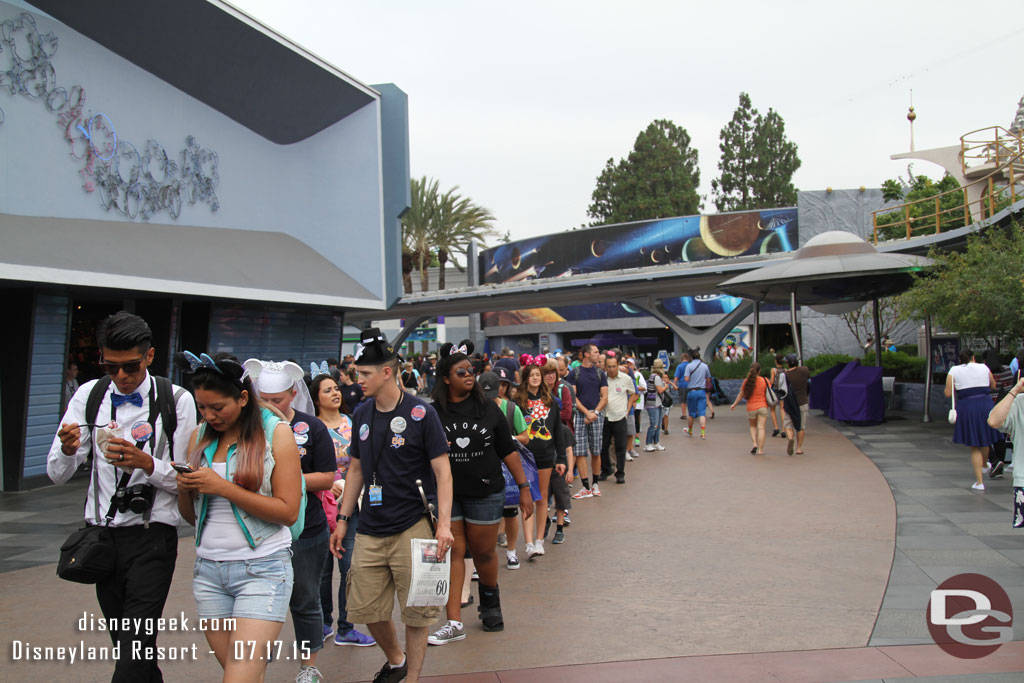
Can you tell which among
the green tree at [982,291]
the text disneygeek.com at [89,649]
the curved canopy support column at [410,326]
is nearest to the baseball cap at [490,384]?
the text disneygeek.com at [89,649]

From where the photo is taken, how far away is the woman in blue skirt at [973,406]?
9.74 metres

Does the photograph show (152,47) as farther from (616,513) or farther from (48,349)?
(616,513)

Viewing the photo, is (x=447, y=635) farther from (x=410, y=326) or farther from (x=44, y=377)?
(x=410, y=326)

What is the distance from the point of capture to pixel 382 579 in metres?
4.02

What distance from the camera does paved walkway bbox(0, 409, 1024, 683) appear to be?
4.53 m

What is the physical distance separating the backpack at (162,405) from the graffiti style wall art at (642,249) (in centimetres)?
A: 4299

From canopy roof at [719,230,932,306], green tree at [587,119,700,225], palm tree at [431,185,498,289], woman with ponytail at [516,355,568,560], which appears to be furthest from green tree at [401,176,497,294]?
woman with ponytail at [516,355,568,560]

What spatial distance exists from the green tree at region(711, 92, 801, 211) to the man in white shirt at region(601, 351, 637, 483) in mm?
50903

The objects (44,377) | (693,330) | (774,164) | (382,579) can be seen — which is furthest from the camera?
(774,164)

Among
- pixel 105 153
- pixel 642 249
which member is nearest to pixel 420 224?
pixel 642 249

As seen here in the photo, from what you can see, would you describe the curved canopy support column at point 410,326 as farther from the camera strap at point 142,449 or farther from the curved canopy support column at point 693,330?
the camera strap at point 142,449

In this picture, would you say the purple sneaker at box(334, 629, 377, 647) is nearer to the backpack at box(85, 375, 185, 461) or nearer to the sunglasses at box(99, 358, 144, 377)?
the backpack at box(85, 375, 185, 461)

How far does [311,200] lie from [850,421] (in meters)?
13.3

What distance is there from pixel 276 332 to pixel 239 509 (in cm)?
1482
